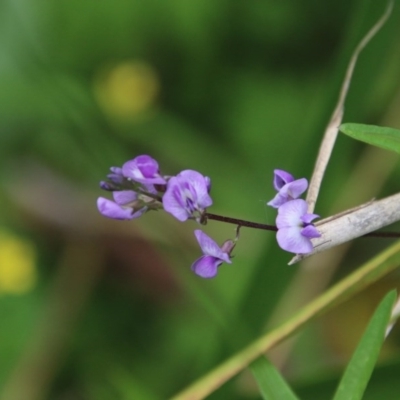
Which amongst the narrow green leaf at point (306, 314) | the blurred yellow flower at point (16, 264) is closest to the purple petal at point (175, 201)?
the narrow green leaf at point (306, 314)

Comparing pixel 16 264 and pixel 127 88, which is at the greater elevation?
pixel 127 88

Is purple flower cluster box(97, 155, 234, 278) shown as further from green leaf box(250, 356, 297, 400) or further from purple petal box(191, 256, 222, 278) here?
green leaf box(250, 356, 297, 400)

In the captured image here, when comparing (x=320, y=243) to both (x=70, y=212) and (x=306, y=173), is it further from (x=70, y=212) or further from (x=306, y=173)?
(x=70, y=212)

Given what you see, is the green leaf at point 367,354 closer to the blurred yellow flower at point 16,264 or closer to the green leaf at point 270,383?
the green leaf at point 270,383

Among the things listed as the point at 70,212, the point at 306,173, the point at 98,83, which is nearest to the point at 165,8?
the point at 98,83

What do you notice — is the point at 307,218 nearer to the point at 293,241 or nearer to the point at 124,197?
the point at 293,241

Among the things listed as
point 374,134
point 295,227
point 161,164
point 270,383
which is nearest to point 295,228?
point 295,227

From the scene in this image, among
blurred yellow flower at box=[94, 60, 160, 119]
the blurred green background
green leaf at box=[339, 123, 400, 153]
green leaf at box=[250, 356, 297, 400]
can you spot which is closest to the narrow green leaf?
green leaf at box=[250, 356, 297, 400]
